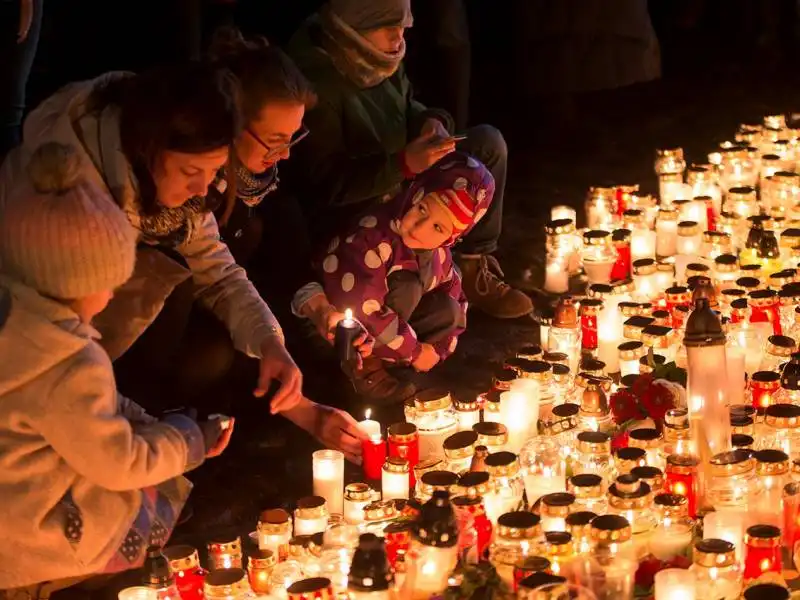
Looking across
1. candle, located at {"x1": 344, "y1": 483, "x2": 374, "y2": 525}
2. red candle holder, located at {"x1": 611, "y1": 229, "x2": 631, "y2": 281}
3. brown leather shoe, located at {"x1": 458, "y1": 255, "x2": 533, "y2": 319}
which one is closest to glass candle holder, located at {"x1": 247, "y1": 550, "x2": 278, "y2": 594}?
candle, located at {"x1": 344, "y1": 483, "x2": 374, "y2": 525}

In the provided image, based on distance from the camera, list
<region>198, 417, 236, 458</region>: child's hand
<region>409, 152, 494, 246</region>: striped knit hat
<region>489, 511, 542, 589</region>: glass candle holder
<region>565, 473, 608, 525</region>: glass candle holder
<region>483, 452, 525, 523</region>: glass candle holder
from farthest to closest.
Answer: <region>409, 152, 494, 246</region>: striped knit hat → <region>483, 452, 525, 523</region>: glass candle holder → <region>565, 473, 608, 525</region>: glass candle holder → <region>489, 511, 542, 589</region>: glass candle holder → <region>198, 417, 236, 458</region>: child's hand

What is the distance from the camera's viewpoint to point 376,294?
164 inches

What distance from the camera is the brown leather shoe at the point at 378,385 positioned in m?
4.19

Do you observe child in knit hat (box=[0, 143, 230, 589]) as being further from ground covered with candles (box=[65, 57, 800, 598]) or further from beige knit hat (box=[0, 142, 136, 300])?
ground covered with candles (box=[65, 57, 800, 598])

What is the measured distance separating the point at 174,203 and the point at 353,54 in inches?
64.4

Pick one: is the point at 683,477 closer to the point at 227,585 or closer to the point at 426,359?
the point at 227,585

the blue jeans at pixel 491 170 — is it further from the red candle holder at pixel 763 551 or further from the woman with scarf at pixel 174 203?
the red candle holder at pixel 763 551

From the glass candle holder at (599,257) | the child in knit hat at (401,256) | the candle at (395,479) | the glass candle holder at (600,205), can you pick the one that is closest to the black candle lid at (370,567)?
the candle at (395,479)

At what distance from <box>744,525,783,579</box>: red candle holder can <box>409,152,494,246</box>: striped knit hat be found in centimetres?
149

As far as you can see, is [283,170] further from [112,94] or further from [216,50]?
[112,94]

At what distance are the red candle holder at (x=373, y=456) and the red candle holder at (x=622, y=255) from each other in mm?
1583

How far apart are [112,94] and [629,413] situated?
1578mm

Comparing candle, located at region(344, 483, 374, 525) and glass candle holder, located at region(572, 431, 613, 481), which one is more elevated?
glass candle holder, located at region(572, 431, 613, 481)

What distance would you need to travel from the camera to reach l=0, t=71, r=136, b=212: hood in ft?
9.63
